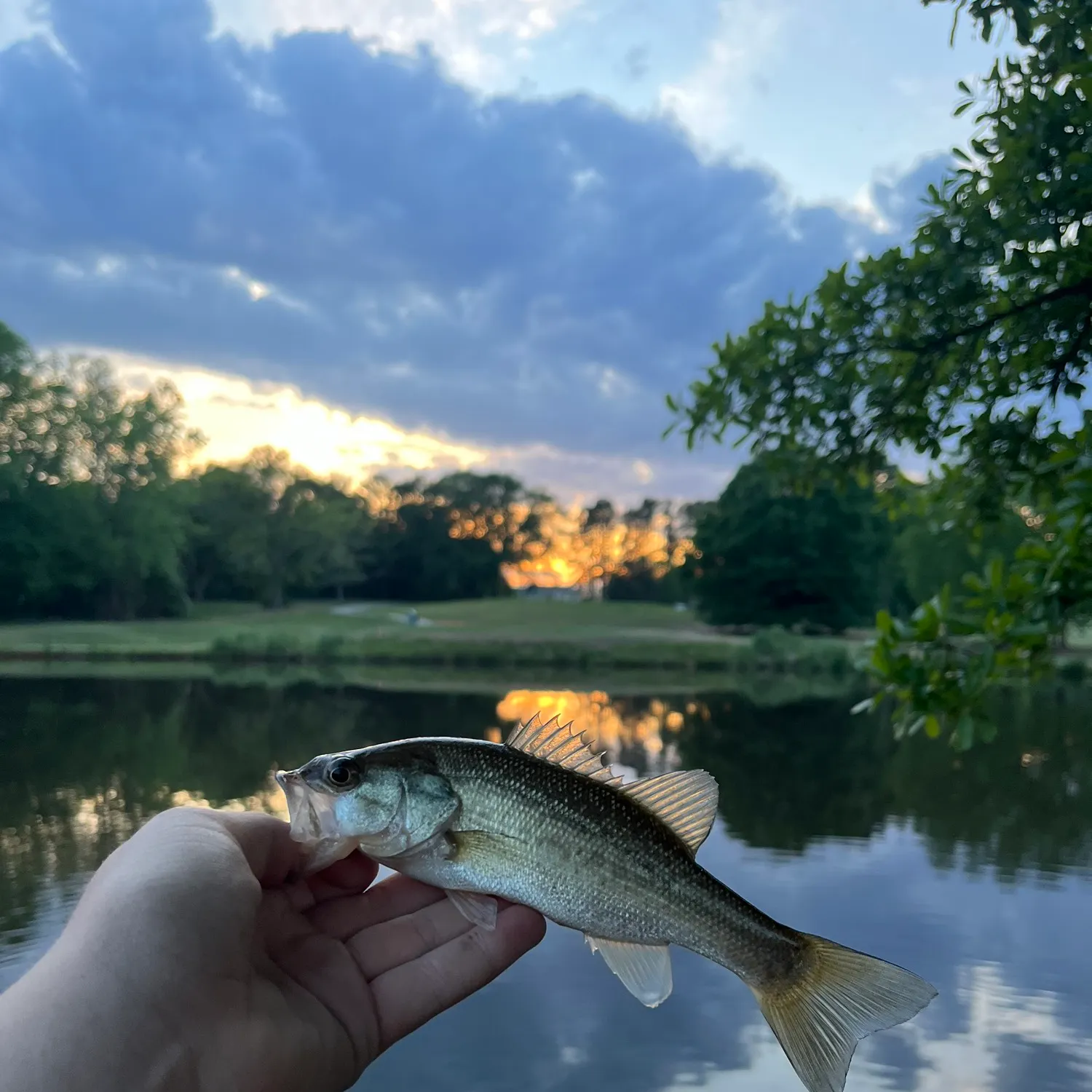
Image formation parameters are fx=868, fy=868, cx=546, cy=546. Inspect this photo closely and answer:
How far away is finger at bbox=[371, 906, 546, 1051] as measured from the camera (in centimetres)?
207

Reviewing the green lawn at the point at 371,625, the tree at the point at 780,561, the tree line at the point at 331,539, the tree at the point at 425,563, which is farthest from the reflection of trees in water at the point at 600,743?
the tree at the point at 425,563

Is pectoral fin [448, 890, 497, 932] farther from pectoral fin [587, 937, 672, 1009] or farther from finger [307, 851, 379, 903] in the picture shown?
finger [307, 851, 379, 903]

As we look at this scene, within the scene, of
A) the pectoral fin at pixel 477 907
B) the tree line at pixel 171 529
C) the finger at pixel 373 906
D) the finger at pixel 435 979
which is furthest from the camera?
the tree line at pixel 171 529

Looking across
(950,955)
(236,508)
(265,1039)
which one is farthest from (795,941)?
(236,508)

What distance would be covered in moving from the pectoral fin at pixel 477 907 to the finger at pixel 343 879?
1.14 ft

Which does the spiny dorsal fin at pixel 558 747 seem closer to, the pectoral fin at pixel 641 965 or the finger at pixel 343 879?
the pectoral fin at pixel 641 965

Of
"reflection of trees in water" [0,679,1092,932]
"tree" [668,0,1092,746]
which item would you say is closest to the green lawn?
"reflection of trees in water" [0,679,1092,932]

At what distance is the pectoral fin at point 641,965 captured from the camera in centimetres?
186

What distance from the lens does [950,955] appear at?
5.56 metres

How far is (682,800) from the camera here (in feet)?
6.43

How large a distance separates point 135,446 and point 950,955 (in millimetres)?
34013

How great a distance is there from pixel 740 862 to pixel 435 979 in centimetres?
565

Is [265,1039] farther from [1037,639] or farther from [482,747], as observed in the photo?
[1037,639]

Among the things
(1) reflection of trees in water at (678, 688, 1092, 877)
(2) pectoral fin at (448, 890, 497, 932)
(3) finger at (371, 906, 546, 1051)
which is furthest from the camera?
(1) reflection of trees in water at (678, 688, 1092, 877)
